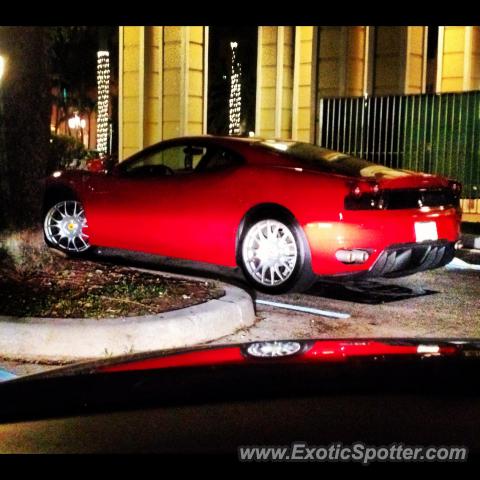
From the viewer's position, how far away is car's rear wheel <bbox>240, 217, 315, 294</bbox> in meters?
6.43

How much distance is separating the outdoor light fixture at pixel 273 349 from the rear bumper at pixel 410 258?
12.5ft

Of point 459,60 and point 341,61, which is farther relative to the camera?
point 341,61

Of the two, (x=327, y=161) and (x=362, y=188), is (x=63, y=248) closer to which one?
(x=327, y=161)

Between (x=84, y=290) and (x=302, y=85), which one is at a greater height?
(x=302, y=85)

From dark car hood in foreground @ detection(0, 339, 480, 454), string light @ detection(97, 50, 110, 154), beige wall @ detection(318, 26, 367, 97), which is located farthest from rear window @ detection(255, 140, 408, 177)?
string light @ detection(97, 50, 110, 154)

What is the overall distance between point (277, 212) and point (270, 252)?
35 cm

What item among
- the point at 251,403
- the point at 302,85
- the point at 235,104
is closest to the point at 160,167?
the point at 251,403

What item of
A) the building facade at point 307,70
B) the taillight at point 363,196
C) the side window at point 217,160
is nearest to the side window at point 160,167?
the side window at point 217,160

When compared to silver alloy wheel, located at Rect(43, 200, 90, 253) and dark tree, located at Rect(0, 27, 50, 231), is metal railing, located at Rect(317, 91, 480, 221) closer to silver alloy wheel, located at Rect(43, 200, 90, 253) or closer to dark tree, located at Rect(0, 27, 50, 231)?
silver alloy wheel, located at Rect(43, 200, 90, 253)

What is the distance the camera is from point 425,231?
6.45 m

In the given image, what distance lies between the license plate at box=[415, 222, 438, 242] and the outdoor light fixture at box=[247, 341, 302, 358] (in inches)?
160

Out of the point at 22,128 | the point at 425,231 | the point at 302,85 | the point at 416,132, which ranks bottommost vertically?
the point at 425,231

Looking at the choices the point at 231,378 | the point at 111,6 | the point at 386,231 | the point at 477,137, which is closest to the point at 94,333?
the point at 386,231

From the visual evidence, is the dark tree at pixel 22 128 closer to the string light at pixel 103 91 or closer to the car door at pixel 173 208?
the car door at pixel 173 208
